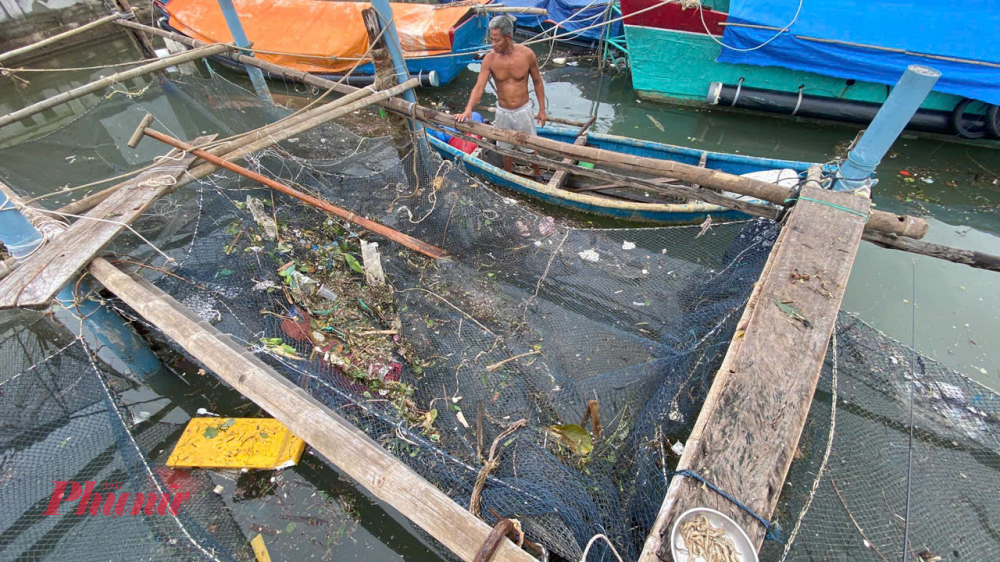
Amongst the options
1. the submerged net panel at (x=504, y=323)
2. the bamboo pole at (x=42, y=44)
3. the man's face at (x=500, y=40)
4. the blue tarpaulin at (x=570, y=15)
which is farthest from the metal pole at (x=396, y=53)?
the blue tarpaulin at (x=570, y=15)

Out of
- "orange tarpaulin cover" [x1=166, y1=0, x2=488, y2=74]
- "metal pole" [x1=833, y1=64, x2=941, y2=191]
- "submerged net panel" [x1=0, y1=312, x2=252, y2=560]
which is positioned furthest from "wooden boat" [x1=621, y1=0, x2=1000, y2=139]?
"submerged net panel" [x1=0, y1=312, x2=252, y2=560]

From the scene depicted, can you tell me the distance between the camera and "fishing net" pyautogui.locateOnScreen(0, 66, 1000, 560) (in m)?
2.53

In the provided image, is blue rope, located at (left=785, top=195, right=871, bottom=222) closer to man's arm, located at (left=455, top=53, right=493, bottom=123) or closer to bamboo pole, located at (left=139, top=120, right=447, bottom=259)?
bamboo pole, located at (left=139, top=120, right=447, bottom=259)

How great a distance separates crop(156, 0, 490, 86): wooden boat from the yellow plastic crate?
7011 millimetres

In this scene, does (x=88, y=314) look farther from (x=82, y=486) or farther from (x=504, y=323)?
(x=504, y=323)

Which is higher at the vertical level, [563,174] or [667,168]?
[667,168]

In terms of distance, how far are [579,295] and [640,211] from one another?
190cm

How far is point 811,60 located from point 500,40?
5.63 metres

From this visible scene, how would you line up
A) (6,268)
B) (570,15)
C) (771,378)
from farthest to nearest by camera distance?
(570,15) → (6,268) → (771,378)

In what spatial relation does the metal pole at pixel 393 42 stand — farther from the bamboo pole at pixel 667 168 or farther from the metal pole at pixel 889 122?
the metal pole at pixel 889 122

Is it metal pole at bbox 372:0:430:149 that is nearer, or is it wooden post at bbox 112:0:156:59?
metal pole at bbox 372:0:430:149

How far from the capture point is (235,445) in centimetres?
320

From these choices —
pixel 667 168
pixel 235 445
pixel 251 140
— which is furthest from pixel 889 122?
pixel 235 445

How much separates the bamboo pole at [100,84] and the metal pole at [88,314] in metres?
2.35
